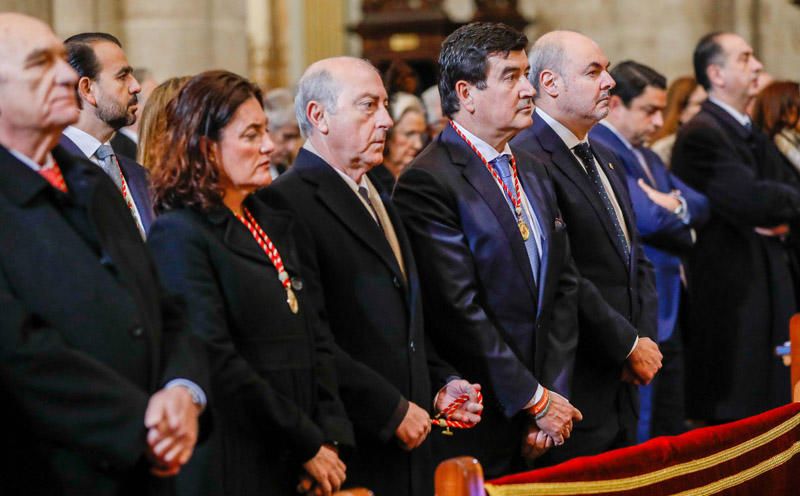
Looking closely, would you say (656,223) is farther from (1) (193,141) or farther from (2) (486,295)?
(1) (193,141)

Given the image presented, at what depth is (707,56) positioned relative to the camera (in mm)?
6238

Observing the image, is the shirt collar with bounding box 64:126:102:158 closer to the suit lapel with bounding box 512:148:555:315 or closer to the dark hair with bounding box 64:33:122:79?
the dark hair with bounding box 64:33:122:79

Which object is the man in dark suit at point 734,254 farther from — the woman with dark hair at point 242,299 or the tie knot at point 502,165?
the woman with dark hair at point 242,299

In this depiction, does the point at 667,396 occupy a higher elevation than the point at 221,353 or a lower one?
lower

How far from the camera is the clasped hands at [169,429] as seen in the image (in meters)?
2.50

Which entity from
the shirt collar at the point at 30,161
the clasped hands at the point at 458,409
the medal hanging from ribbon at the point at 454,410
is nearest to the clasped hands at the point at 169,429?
the shirt collar at the point at 30,161

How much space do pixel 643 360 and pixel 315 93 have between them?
1.47 m

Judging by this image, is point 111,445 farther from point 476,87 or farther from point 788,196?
point 788,196

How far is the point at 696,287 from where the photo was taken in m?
6.33

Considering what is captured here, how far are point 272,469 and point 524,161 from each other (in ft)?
5.13

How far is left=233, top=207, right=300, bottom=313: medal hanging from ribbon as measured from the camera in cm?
310

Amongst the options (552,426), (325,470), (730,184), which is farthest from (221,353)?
(730,184)

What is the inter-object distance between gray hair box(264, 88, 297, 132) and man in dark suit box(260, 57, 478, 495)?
2915 mm

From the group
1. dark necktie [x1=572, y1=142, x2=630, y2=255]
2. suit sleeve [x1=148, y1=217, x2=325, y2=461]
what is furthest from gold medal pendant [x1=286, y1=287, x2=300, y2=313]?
dark necktie [x1=572, y1=142, x2=630, y2=255]
